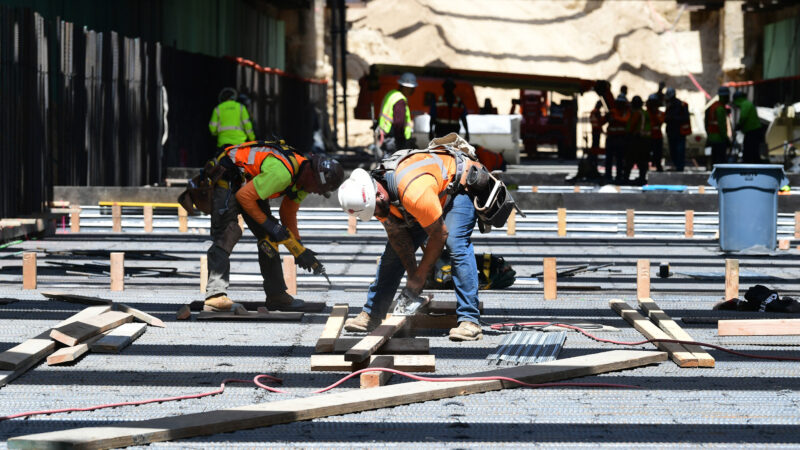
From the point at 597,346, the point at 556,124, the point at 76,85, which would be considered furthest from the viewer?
the point at 556,124

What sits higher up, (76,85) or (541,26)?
(541,26)

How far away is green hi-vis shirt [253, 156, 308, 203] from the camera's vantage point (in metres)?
7.97

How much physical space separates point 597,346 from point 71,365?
10.5ft

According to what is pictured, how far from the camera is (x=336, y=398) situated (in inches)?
224

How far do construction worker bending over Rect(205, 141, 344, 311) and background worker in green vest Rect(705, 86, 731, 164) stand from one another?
1507 cm

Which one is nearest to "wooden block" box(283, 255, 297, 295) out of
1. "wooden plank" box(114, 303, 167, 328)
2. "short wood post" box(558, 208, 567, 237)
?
"wooden plank" box(114, 303, 167, 328)

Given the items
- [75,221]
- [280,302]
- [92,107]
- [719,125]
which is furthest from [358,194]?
[719,125]

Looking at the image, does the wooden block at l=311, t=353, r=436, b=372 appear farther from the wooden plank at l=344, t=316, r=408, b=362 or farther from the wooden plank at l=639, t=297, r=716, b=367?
the wooden plank at l=639, t=297, r=716, b=367

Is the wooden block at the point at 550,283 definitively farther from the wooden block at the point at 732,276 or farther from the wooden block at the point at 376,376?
the wooden block at the point at 376,376

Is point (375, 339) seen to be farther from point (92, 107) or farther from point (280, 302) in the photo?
point (92, 107)

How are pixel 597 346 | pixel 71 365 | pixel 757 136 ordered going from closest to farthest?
pixel 71 365
pixel 597 346
pixel 757 136

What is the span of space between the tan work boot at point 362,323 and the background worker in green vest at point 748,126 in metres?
15.2

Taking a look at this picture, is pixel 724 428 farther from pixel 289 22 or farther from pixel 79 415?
pixel 289 22

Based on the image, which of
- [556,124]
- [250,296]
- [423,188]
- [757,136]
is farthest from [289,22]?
[423,188]
